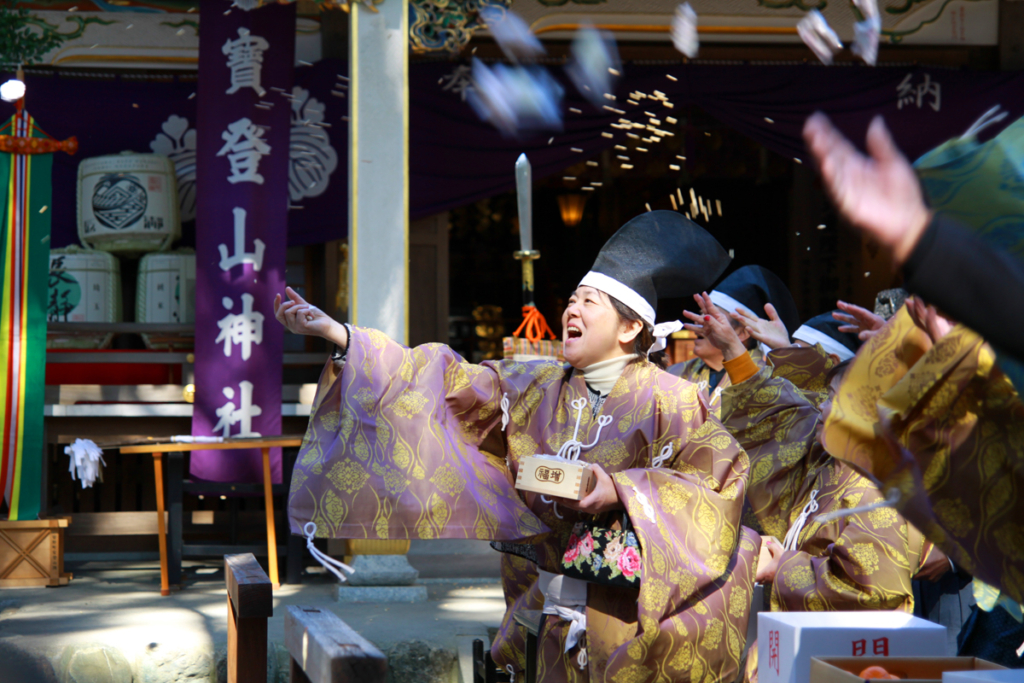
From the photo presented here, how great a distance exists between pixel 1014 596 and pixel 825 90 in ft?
20.2

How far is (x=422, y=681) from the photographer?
13.8ft

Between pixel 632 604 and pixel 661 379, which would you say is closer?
pixel 632 604

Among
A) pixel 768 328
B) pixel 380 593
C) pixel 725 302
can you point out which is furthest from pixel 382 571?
pixel 768 328

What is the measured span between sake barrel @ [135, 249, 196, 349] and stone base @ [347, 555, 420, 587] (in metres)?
2.12

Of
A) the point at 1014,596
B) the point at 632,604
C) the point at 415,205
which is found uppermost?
the point at 415,205

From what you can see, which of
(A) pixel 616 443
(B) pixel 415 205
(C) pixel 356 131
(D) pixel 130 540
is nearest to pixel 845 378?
(A) pixel 616 443

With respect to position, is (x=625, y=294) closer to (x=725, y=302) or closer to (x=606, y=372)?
(x=606, y=372)

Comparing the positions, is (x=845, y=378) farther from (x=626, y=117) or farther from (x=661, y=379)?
(x=626, y=117)

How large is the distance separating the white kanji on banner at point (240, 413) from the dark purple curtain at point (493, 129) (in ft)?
4.28

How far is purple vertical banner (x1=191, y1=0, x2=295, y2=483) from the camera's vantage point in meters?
5.64

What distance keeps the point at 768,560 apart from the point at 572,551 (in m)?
0.68

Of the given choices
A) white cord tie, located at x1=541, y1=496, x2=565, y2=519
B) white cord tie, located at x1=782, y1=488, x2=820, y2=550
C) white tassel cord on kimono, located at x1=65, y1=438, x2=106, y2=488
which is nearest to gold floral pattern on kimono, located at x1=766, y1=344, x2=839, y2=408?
white cord tie, located at x1=782, y1=488, x2=820, y2=550

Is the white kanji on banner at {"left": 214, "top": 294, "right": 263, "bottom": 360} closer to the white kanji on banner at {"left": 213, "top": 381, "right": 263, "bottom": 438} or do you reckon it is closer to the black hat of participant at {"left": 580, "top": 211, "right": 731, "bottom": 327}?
the white kanji on banner at {"left": 213, "top": 381, "right": 263, "bottom": 438}

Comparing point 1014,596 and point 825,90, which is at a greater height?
point 825,90
